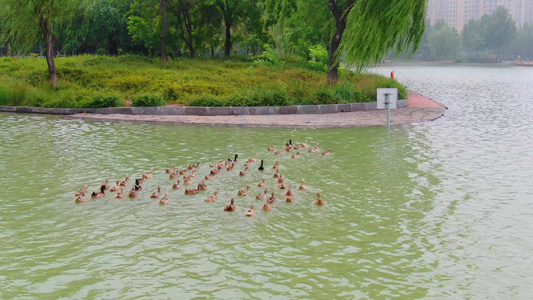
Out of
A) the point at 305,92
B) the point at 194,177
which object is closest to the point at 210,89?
the point at 305,92

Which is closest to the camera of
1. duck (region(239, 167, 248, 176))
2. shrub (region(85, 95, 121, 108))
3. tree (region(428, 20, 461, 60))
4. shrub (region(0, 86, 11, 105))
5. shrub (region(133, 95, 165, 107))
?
duck (region(239, 167, 248, 176))

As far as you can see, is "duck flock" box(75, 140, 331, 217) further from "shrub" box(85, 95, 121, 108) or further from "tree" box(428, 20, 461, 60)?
"tree" box(428, 20, 461, 60)

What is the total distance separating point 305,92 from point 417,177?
12.7 m

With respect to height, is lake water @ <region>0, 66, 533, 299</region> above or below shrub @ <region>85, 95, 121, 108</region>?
below

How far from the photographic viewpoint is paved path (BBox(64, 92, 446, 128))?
1895 centimetres

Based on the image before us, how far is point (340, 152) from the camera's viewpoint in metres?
14.2

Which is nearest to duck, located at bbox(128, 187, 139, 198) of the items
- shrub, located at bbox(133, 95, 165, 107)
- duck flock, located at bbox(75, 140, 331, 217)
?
duck flock, located at bbox(75, 140, 331, 217)

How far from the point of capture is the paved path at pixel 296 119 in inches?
746

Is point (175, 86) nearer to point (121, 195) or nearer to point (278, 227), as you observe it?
point (121, 195)

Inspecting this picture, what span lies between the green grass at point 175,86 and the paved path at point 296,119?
1.55 meters

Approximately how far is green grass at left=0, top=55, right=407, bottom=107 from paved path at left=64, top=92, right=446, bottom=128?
61.0 inches

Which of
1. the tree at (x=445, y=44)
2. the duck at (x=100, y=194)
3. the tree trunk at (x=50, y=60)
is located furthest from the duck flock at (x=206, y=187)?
the tree at (x=445, y=44)

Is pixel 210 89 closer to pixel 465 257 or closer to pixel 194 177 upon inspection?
pixel 194 177

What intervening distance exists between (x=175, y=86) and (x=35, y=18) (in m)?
7.62
